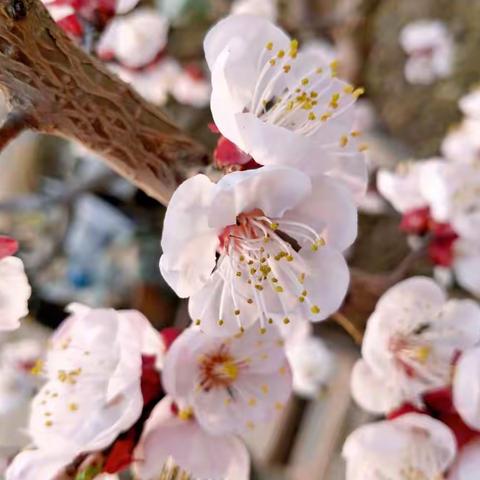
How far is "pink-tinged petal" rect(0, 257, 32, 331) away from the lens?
21.1 inches

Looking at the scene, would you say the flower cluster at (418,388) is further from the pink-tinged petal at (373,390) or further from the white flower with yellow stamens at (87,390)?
the white flower with yellow stamens at (87,390)

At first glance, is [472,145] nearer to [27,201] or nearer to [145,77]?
[145,77]

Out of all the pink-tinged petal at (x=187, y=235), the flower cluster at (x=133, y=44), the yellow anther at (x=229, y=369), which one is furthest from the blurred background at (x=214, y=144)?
the pink-tinged petal at (x=187, y=235)

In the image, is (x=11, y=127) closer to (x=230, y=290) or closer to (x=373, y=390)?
(x=230, y=290)

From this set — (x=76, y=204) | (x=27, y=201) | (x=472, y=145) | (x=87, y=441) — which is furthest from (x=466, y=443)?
(x=76, y=204)

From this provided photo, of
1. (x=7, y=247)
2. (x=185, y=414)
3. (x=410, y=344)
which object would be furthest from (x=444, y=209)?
(x=7, y=247)

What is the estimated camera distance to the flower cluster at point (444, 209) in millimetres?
878

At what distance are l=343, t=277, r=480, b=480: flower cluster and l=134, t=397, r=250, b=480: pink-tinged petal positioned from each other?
0.43 ft

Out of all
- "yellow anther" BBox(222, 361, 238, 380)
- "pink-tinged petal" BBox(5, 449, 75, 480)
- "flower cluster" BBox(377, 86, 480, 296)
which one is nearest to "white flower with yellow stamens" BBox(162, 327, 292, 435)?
"yellow anther" BBox(222, 361, 238, 380)

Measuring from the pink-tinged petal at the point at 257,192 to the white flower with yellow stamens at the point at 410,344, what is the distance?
23cm

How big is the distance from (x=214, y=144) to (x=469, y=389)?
517 mm

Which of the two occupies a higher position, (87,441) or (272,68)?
(272,68)

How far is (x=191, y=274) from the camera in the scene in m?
0.46

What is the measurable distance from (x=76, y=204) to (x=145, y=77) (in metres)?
0.36
